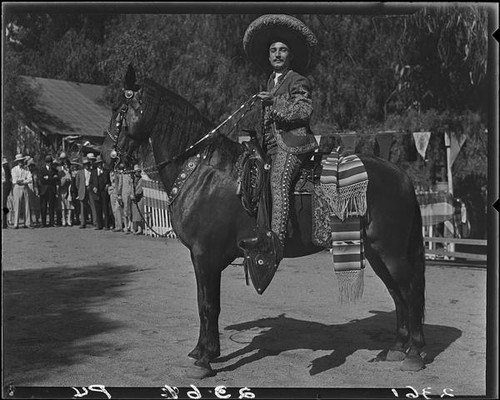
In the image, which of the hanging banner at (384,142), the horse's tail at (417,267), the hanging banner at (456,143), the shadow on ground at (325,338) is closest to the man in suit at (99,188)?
the hanging banner at (384,142)

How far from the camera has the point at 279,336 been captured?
6121 millimetres

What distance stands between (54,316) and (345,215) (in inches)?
145

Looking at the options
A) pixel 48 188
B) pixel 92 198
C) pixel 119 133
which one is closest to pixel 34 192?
pixel 48 188

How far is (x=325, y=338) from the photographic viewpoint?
6.08 metres

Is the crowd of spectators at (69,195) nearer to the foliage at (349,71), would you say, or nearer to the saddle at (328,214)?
the foliage at (349,71)

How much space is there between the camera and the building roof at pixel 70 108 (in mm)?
12945

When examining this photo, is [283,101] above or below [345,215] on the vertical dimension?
above

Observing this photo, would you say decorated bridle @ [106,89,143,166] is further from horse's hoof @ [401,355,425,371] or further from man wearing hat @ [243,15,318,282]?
horse's hoof @ [401,355,425,371]

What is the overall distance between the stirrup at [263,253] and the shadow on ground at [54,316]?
1.57 metres

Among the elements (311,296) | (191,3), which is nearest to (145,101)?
(191,3)

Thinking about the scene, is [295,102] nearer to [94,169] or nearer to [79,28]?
[79,28]

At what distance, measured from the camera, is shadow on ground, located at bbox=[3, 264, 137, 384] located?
5199 millimetres

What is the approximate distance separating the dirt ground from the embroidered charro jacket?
188 centimetres

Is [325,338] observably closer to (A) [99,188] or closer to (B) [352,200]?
(B) [352,200]
